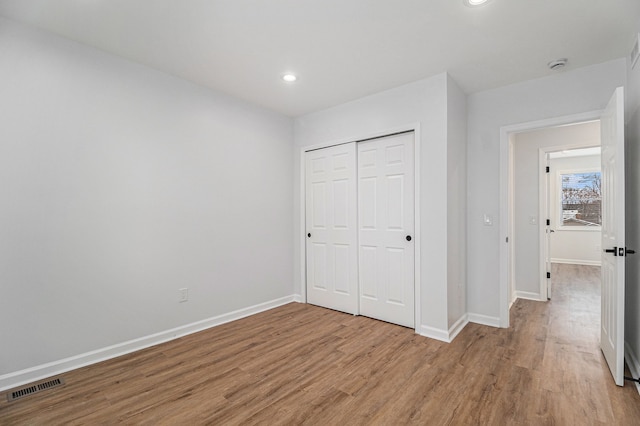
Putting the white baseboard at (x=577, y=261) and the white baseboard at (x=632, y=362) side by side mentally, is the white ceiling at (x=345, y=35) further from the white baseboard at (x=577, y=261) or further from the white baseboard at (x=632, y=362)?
the white baseboard at (x=577, y=261)

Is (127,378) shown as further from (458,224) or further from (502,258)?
(502,258)

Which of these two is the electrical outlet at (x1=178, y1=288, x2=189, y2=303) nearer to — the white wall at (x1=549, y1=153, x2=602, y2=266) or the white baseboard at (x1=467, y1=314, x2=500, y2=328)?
the white baseboard at (x1=467, y1=314, x2=500, y2=328)

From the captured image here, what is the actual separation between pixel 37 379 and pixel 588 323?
539cm

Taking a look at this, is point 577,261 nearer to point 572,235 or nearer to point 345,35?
point 572,235

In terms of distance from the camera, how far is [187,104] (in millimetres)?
3285

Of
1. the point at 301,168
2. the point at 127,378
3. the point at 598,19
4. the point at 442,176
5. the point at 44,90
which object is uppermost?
the point at 598,19

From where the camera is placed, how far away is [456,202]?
10.8 feet

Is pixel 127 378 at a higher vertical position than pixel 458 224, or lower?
lower

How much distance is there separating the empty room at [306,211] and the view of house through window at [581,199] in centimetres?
429

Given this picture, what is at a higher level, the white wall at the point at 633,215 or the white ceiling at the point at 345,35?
the white ceiling at the point at 345,35

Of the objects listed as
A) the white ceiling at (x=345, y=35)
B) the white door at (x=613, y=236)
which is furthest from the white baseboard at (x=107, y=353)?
the white door at (x=613, y=236)

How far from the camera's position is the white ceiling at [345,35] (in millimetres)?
2127

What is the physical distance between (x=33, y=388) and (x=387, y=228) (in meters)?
3.38

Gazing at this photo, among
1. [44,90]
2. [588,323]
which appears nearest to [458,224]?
[588,323]
